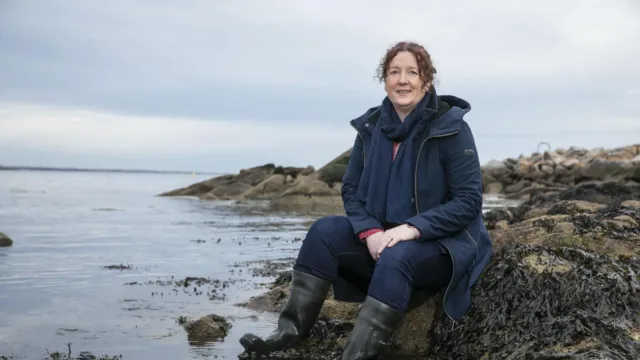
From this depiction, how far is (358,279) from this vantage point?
16.8 ft

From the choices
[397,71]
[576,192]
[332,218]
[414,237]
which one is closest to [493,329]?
[414,237]

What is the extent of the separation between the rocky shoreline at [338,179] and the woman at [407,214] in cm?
2058

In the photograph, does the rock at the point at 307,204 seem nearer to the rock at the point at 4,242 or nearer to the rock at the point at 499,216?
the rock at the point at 4,242

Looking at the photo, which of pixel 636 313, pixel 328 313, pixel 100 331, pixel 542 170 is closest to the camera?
pixel 636 313

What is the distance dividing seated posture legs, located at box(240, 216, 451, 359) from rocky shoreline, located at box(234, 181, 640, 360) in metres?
0.30

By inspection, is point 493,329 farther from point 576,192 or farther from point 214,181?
point 214,181

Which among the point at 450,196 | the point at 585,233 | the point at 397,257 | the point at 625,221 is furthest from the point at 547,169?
the point at 397,257

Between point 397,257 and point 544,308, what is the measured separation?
115cm

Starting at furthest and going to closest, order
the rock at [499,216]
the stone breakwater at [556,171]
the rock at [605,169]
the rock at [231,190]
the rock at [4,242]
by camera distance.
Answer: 1. the rock at [231,190]
2. the stone breakwater at [556,171]
3. the rock at [605,169]
4. the rock at [4,242]
5. the rock at [499,216]

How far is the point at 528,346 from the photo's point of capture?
442 cm

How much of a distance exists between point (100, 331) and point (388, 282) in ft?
10.8

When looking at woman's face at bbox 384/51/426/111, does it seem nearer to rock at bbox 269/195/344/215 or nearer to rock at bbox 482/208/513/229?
rock at bbox 482/208/513/229

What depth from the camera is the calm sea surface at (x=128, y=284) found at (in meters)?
6.07

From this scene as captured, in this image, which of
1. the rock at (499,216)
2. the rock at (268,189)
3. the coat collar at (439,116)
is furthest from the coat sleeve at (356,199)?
the rock at (268,189)
